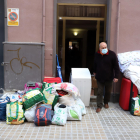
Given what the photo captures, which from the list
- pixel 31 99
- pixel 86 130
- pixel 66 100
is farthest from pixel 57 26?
pixel 86 130

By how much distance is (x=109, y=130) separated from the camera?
3.89 meters

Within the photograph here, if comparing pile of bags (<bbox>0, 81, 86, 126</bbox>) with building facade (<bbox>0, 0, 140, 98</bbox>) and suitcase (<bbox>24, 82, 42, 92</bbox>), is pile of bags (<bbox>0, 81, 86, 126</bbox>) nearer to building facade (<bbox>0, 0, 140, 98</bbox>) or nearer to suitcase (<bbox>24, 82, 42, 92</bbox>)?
suitcase (<bbox>24, 82, 42, 92</bbox>)

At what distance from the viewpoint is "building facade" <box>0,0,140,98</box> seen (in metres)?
5.25

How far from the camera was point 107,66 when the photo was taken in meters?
4.82

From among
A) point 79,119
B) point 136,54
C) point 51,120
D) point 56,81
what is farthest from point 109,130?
point 136,54

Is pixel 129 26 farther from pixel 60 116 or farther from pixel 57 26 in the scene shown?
pixel 60 116

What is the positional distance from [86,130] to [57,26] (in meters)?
3.36

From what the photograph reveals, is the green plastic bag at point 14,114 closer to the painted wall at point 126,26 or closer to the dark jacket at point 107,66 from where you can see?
the dark jacket at point 107,66

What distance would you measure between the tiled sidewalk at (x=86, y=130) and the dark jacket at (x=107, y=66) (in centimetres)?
98

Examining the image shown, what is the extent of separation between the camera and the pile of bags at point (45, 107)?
4066 mm

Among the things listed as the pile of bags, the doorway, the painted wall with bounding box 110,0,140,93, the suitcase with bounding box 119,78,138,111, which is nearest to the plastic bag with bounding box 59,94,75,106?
the pile of bags

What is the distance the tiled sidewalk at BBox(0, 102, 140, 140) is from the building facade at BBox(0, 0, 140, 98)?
1.50 meters

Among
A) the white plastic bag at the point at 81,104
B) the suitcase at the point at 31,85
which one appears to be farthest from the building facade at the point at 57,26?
the white plastic bag at the point at 81,104

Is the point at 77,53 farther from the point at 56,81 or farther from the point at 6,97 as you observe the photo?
the point at 6,97
